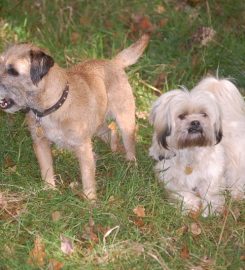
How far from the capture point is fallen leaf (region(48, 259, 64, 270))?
488 cm

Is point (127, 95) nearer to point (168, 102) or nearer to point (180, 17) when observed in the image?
point (168, 102)

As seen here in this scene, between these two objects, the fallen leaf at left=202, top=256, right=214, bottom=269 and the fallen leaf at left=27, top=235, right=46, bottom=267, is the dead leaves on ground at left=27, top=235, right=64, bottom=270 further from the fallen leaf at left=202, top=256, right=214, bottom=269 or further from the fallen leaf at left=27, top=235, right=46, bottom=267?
the fallen leaf at left=202, top=256, right=214, bottom=269

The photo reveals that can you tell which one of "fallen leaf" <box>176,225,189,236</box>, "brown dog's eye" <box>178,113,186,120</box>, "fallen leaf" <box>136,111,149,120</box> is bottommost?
"fallen leaf" <box>176,225,189,236</box>

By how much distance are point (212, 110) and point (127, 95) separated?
1.22 m

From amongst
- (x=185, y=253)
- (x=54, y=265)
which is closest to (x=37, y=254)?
(x=54, y=265)

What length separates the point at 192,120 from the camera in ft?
18.5

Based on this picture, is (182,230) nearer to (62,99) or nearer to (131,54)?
(62,99)

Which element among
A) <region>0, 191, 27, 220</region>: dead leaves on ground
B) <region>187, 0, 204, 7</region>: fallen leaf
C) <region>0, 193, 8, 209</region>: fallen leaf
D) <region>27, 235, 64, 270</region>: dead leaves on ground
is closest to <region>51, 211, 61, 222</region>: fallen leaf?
<region>0, 191, 27, 220</region>: dead leaves on ground

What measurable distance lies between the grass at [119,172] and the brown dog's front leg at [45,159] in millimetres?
113

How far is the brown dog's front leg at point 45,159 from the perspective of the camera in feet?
19.8

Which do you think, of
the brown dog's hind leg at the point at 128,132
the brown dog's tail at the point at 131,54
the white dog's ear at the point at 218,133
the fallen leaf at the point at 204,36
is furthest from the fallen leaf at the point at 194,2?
the white dog's ear at the point at 218,133

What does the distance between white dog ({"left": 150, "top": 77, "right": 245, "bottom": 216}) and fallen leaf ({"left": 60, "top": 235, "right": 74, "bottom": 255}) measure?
3.74ft

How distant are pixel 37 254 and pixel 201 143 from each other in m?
1.65

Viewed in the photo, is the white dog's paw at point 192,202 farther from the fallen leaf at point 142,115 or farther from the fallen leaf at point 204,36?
the fallen leaf at point 204,36
